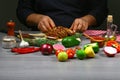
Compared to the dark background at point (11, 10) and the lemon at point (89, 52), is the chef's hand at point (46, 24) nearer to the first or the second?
the lemon at point (89, 52)

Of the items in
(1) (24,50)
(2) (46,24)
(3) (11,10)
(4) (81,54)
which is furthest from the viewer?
(3) (11,10)

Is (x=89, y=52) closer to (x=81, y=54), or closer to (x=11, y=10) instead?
(x=81, y=54)

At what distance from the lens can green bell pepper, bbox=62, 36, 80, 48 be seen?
114 centimetres

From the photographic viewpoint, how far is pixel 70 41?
1148mm

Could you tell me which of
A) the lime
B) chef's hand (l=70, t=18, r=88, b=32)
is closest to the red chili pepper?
the lime

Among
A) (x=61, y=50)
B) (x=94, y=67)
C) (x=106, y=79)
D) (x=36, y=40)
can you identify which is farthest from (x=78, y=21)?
(x=106, y=79)

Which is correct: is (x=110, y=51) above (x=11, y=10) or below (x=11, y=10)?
below

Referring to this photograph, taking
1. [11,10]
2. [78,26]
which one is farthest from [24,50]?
[11,10]

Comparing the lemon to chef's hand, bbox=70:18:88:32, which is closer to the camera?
the lemon

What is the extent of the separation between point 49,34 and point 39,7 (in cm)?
48

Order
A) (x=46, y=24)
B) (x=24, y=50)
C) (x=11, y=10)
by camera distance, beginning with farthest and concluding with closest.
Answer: (x=11, y=10)
(x=46, y=24)
(x=24, y=50)

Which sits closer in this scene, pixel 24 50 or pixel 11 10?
pixel 24 50

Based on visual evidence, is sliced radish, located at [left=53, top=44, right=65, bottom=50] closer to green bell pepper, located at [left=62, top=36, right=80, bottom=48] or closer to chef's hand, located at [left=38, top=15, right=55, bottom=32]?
green bell pepper, located at [left=62, top=36, right=80, bottom=48]

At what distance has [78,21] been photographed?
1366 millimetres
